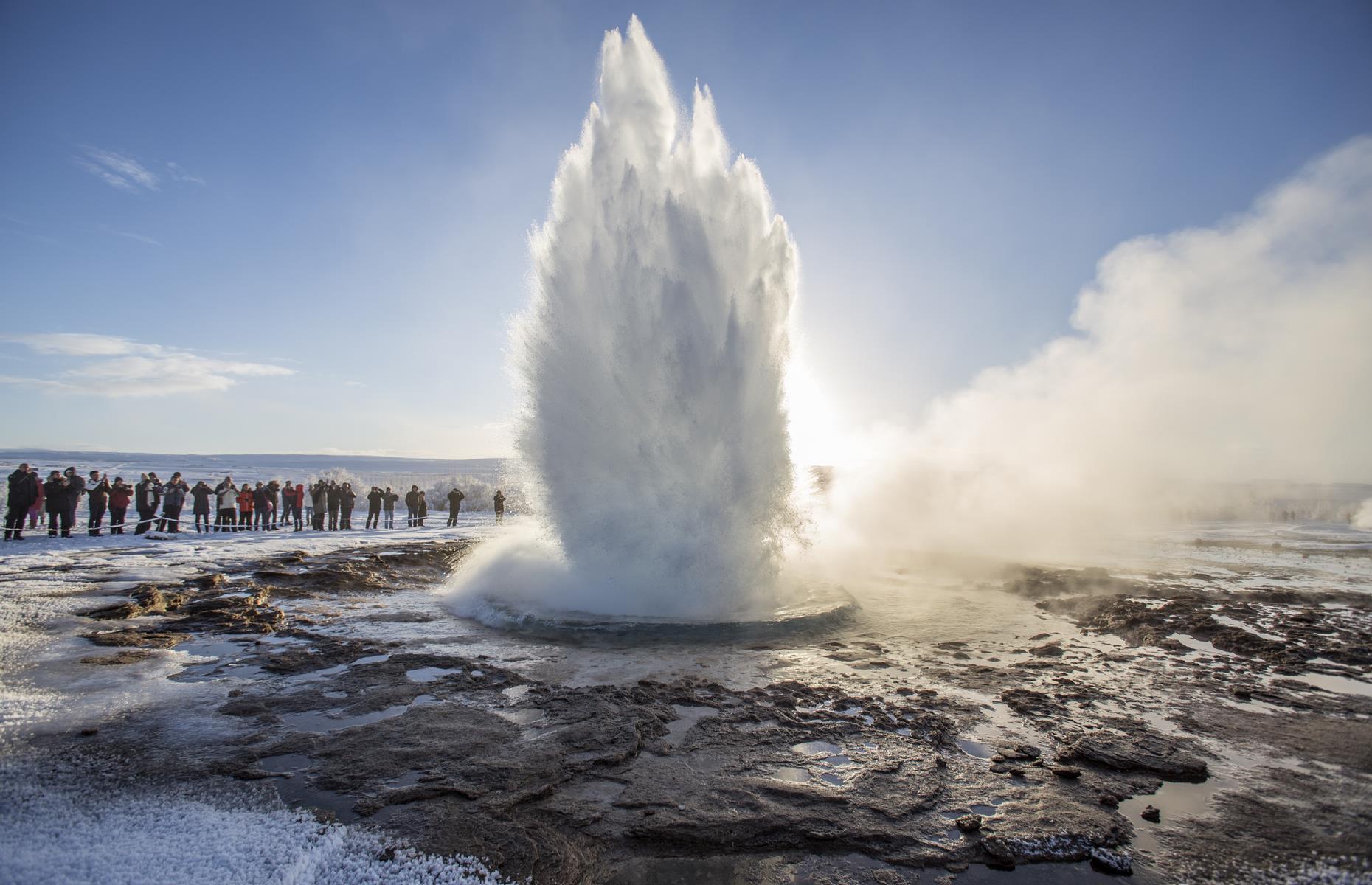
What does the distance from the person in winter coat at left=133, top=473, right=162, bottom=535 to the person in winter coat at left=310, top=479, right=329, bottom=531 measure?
495 centimetres

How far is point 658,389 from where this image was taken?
10828 millimetres

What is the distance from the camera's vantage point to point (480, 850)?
3510 mm

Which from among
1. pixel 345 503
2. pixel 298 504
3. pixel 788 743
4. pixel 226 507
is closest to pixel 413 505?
pixel 345 503

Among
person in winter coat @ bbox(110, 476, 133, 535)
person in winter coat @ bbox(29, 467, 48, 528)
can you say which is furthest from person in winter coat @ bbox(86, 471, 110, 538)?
person in winter coat @ bbox(29, 467, 48, 528)

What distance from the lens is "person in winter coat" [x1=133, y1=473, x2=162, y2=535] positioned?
65.7 ft

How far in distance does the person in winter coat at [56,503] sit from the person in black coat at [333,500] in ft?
27.4

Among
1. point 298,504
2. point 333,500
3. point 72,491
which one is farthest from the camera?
point 333,500

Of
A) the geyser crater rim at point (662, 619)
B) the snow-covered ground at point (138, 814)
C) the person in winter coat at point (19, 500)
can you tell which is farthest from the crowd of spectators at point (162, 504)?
the geyser crater rim at point (662, 619)

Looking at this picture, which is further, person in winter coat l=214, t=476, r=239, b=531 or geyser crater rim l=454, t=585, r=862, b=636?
person in winter coat l=214, t=476, r=239, b=531

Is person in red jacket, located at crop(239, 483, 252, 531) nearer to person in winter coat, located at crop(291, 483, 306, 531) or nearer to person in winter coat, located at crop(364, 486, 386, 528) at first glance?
person in winter coat, located at crop(291, 483, 306, 531)

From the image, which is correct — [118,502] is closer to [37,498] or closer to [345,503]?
[37,498]

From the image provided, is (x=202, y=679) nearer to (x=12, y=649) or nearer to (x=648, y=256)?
(x=12, y=649)

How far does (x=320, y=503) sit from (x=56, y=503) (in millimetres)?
8272

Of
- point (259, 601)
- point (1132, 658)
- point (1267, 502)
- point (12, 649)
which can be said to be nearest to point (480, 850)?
point (12, 649)
